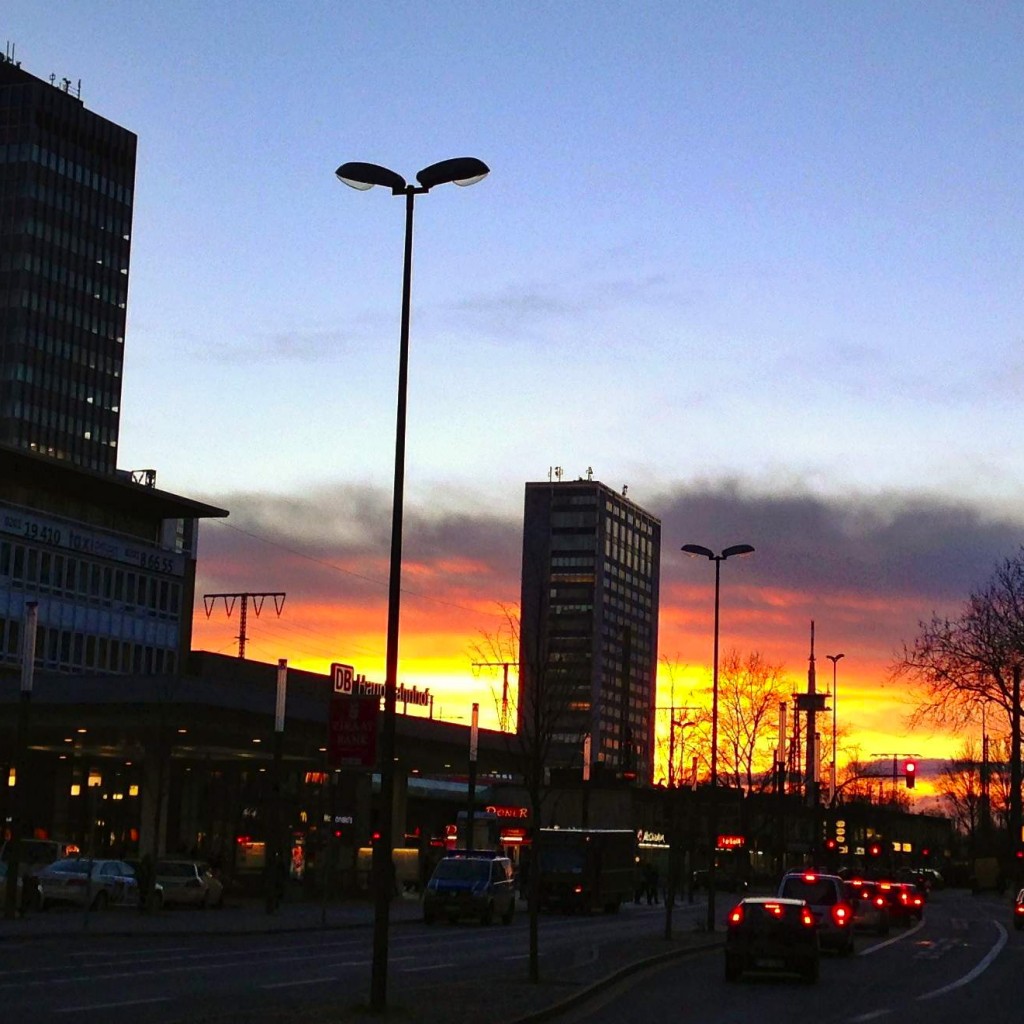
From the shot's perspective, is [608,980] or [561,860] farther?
[561,860]

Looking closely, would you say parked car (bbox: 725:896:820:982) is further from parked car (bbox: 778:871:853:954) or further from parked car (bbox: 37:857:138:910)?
parked car (bbox: 37:857:138:910)

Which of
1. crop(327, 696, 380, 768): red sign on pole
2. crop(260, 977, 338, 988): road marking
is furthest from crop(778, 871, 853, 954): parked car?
crop(260, 977, 338, 988): road marking

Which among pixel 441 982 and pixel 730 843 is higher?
pixel 441 982

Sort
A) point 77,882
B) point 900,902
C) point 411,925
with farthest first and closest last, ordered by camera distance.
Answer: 1. point 900,902
2. point 411,925
3. point 77,882

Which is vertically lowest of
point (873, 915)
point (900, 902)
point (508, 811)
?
point (900, 902)

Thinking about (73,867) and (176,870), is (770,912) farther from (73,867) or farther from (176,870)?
(176,870)

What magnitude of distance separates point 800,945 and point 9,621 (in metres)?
80.7

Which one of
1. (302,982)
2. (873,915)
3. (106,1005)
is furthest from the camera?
(873,915)

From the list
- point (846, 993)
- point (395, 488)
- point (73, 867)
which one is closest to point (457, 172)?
point (395, 488)

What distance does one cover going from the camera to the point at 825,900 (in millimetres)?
41281

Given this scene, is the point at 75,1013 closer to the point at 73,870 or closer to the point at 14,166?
the point at 73,870

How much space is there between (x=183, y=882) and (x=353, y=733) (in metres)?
13.3

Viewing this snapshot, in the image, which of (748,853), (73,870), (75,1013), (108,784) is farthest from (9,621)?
(75,1013)

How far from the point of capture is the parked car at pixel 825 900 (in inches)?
1615
